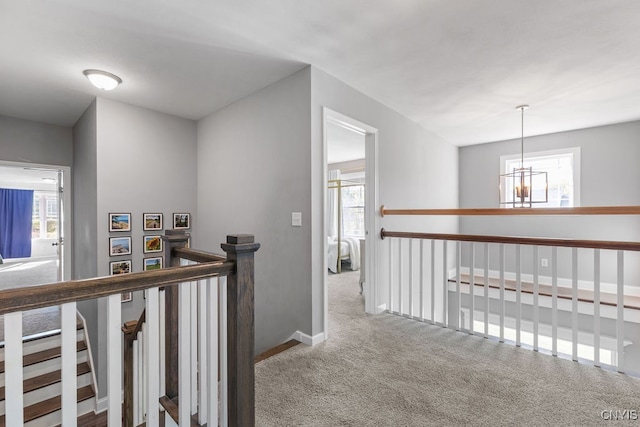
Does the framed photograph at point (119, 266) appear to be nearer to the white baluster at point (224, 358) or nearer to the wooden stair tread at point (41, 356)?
the wooden stair tread at point (41, 356)

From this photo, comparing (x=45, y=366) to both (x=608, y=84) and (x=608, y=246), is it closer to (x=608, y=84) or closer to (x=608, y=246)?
(x=608, y=246)

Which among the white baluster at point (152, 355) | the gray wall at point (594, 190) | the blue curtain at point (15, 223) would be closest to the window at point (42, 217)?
the blue curtain at point (15, 223)

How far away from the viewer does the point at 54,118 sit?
385 centimetres

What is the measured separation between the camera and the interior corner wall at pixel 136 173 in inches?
126

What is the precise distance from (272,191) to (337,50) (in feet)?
4.35

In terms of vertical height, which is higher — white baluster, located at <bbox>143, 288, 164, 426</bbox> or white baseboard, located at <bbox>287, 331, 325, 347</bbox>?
white baluster, located at <bbox>143, 288, 164, 426</bbox>

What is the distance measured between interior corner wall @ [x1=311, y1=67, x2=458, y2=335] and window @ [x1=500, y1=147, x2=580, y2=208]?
48.7 inches

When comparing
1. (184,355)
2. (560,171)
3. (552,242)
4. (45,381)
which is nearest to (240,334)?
(184,355)

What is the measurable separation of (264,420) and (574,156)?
5420mm

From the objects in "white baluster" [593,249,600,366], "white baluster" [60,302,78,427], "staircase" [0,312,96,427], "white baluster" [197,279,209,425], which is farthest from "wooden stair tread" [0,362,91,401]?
"white baluster" [593,249,600,366]

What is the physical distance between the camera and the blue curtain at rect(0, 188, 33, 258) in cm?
821

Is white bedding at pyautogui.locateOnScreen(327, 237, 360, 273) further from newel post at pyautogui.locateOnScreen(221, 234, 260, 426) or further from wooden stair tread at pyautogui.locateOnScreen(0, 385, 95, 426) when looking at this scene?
newel post at pyautogui.locateOnScreen(221, 234, 260, 426)

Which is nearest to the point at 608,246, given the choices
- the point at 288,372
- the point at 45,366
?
the point at 288,372

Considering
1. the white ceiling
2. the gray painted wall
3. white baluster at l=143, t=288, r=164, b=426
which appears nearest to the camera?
white baluster at l=143, t=288, r=164, b=426
